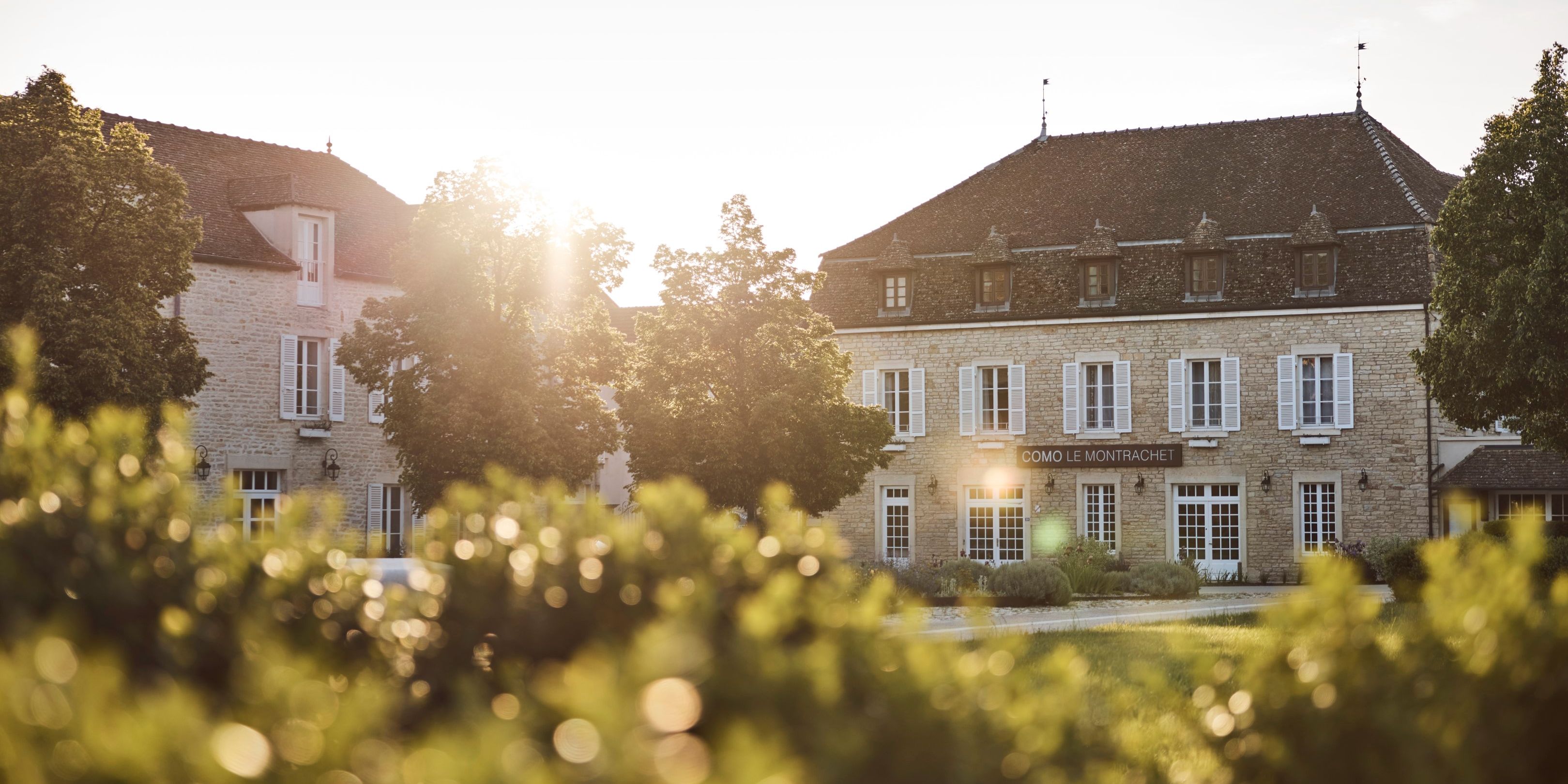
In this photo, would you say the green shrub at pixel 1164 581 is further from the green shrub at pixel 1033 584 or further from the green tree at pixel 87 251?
the green tree at pixel 87 251

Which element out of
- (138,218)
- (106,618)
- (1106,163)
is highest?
(1106,163)

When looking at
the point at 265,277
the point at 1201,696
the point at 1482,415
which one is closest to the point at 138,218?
the point at 265,277

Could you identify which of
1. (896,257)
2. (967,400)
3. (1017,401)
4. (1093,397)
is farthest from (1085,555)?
(896,257)

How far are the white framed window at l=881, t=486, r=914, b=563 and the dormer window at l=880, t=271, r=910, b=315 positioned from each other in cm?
439

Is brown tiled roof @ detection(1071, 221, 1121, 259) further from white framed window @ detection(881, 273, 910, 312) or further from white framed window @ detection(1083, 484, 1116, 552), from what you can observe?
white framed window @ detection(1083, 484, 1116, 552)

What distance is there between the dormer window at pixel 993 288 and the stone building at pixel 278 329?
1385 cm

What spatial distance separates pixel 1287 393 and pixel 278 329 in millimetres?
22077

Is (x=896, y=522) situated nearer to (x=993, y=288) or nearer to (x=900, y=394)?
(x=900, y=394)

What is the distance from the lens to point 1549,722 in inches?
150

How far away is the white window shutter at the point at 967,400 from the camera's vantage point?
37656 mm

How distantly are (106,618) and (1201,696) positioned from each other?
295 centimetres

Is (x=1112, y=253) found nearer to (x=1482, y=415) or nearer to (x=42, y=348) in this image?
(x=1482, y=415)

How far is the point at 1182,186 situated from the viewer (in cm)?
3800

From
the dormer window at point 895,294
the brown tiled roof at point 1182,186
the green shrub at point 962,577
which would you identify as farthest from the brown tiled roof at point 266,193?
the green shrub at point 962,577
